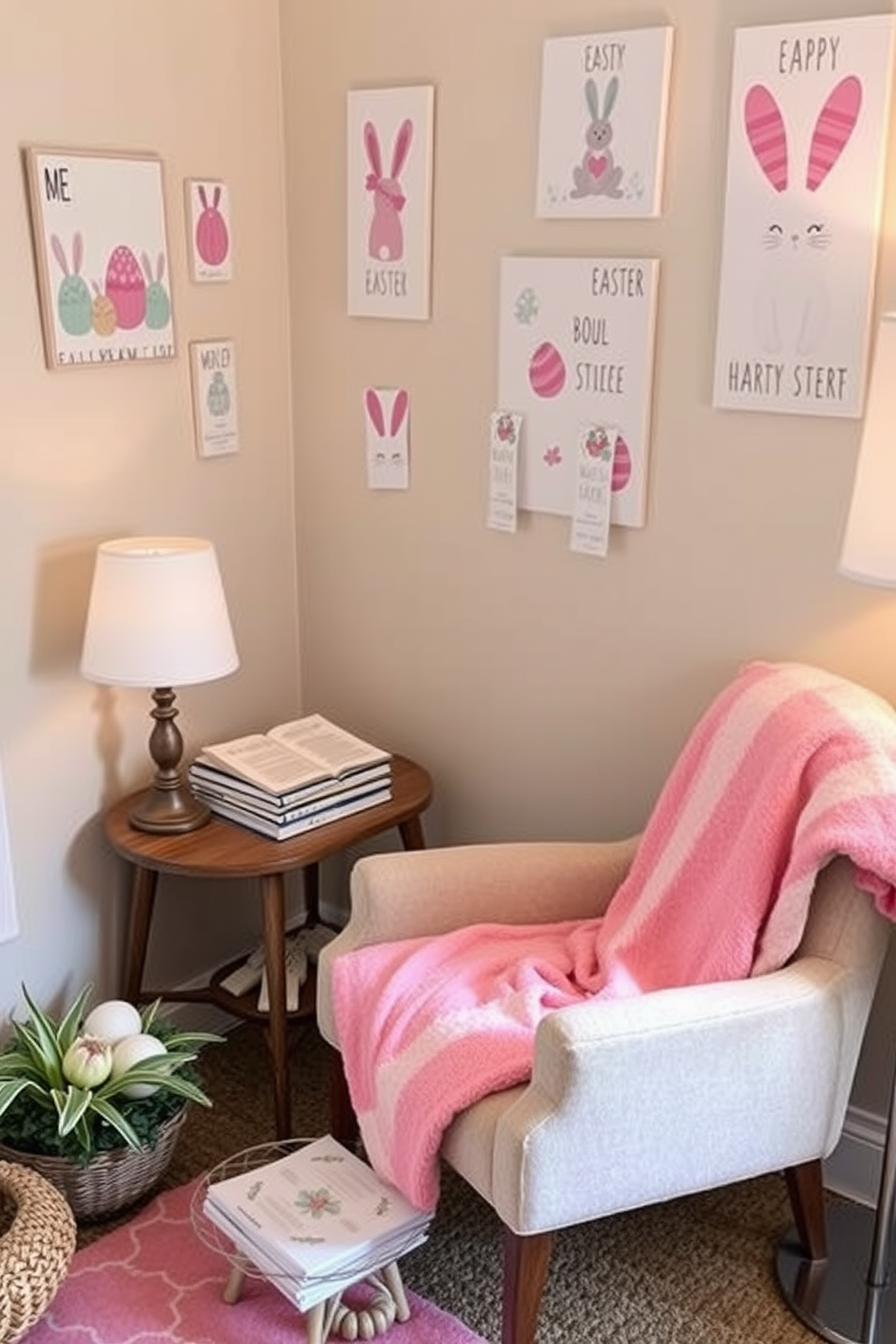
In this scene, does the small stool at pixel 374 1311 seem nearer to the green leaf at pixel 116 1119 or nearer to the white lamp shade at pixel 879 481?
the green leaf at pixel 116 1119

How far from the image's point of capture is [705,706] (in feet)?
7.83

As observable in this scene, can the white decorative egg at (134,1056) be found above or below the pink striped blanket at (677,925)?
below

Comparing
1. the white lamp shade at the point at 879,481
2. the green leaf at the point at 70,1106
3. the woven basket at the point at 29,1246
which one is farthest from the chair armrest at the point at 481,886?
the white lamp shade at the point at 879,481

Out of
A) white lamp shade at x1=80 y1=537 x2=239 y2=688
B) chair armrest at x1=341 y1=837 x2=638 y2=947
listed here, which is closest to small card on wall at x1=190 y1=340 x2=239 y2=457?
white lamp shade at x1=80 y1=537 x2=239 y2=688

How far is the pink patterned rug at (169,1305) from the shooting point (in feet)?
6.81

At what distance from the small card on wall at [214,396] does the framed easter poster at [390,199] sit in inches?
11.0

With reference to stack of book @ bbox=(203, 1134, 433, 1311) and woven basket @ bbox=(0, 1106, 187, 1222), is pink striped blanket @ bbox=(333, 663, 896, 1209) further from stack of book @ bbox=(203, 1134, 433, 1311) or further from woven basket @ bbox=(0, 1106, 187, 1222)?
woven basket @ bbox=(0, 1106, 187, 1222)

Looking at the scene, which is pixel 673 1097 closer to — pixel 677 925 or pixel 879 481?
pixel 677 925

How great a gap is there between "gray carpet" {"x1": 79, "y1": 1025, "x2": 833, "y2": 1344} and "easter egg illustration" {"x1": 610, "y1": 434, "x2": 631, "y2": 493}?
47.8 inches

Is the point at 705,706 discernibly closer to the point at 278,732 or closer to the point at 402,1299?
the point at 278,732

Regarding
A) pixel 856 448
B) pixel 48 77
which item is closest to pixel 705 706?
pixel 856 448

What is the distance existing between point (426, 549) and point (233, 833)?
67cm

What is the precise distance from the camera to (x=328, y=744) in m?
2.65

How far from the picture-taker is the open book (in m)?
2.49
